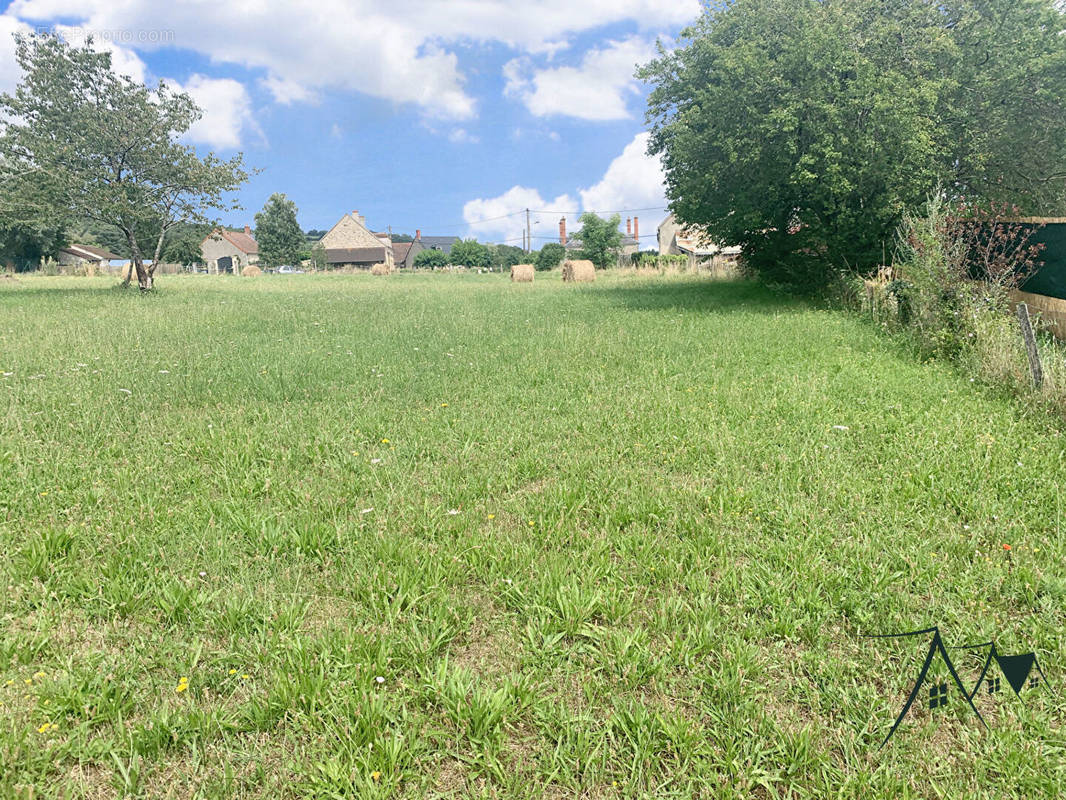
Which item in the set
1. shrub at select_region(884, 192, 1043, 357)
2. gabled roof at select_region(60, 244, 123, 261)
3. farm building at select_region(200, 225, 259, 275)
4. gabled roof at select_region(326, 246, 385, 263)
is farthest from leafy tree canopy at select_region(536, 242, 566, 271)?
gabled roof at select_region(60, 244, 123, 261)

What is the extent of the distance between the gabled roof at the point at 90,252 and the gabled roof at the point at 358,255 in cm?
2619

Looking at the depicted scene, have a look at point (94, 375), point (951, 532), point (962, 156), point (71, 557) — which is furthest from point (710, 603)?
point (962, 156)

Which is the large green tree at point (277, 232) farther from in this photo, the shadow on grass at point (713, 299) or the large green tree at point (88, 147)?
the shadow on grass at point (713, 299)

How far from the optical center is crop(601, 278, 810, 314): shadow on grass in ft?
49.6

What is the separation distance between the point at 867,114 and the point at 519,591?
49.7 ft

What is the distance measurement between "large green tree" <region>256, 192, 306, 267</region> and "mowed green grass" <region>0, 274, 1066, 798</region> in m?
65.2

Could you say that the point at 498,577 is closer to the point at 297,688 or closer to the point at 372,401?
the point at 297,688

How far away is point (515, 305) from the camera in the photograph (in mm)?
17359

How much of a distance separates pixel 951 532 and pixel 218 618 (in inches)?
166

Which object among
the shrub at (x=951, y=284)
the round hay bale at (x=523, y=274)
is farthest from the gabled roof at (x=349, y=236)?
the shrub at (x=951, y=284)

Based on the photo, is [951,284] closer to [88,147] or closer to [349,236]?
[88,147]

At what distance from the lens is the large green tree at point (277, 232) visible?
6400 centimetres

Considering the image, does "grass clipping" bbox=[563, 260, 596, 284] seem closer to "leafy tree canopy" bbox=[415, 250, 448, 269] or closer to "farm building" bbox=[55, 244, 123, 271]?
"leafy tree canopy" bbox=[415, 250, 448, 269]

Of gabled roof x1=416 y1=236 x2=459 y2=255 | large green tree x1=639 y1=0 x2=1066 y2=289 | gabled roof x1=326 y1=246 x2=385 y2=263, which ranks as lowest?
large green tree x1=639 y1=0 x2=1066 y2=289
